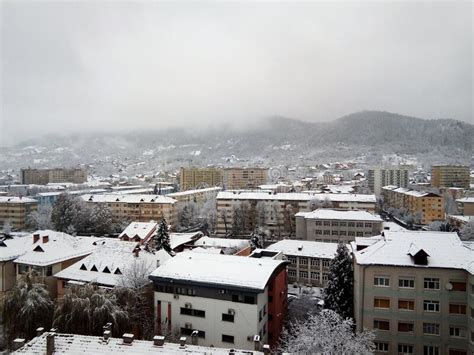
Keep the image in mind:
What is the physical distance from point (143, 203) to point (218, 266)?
62.2 meters

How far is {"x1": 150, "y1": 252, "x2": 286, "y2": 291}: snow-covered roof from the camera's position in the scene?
25.3 meters

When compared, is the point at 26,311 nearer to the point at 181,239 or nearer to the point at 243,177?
the point at 181,239

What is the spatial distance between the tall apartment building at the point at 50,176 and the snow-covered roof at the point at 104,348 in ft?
Result: 572

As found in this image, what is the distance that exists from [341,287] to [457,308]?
8.72m

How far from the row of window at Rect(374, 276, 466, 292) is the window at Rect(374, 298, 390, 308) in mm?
989

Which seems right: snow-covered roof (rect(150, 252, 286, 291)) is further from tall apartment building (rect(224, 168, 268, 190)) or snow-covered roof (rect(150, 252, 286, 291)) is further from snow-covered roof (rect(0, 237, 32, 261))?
tall apartment building (rect(224, 168, 268, 190))

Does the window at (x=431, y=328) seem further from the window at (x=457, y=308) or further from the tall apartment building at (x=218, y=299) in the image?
the tall apartment building at (x=218, y=299)

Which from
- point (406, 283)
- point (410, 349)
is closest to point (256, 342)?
point (406, 283)

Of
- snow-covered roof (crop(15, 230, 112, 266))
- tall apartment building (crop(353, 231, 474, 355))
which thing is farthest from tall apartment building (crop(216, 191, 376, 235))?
tall apartment building (crop(353, 231, 474, 355))

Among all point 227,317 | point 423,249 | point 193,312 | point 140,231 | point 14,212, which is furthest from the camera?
point 14,212

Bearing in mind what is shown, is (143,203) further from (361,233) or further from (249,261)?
(249,261)

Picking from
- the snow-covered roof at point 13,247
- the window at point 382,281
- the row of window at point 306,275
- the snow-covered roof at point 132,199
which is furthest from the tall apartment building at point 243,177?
the window at point 382,281

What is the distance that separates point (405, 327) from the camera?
24672mm

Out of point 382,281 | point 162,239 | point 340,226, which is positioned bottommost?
point 340,226
